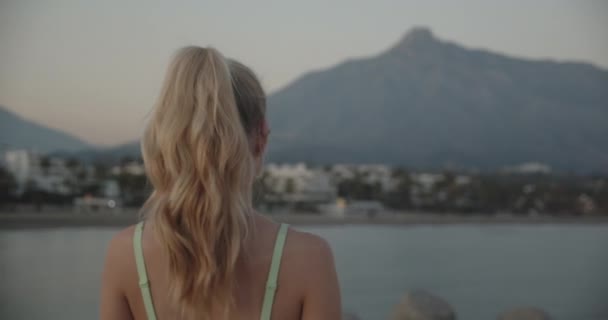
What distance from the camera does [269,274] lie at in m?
0.93

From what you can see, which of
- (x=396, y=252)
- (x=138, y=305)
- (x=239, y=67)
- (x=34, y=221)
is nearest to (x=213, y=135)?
(x=239, y=67)

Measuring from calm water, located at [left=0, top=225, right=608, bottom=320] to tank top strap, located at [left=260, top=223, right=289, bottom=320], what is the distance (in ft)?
64.5

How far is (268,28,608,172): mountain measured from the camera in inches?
4210

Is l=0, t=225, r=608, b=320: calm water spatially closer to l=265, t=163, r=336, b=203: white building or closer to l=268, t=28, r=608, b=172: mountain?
l=265, t=163, r=336, b=203: white building

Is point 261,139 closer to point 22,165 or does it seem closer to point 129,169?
point 129,169

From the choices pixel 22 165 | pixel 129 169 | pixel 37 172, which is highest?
pixel 129 169

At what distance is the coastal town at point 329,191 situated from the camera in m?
54.0

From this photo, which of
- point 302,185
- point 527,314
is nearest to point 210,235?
point 527,314

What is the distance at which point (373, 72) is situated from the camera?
133 metres

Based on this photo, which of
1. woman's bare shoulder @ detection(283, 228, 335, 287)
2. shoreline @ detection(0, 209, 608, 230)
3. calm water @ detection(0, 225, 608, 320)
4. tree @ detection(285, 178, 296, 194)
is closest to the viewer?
woman's bare shoulder @ detection(283, 228, 335, 287)

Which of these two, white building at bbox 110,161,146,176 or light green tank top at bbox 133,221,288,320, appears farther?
white building at bbox 110,161,146,176

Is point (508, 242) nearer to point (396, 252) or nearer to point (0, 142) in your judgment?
point (396, 252)

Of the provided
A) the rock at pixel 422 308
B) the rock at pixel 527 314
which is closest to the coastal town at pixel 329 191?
the rock at pixel 422 308

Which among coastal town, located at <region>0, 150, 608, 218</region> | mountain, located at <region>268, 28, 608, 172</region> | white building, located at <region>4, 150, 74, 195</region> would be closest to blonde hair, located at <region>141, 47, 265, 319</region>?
coastal town, located at <region>0, 150, 608, 218</region>
